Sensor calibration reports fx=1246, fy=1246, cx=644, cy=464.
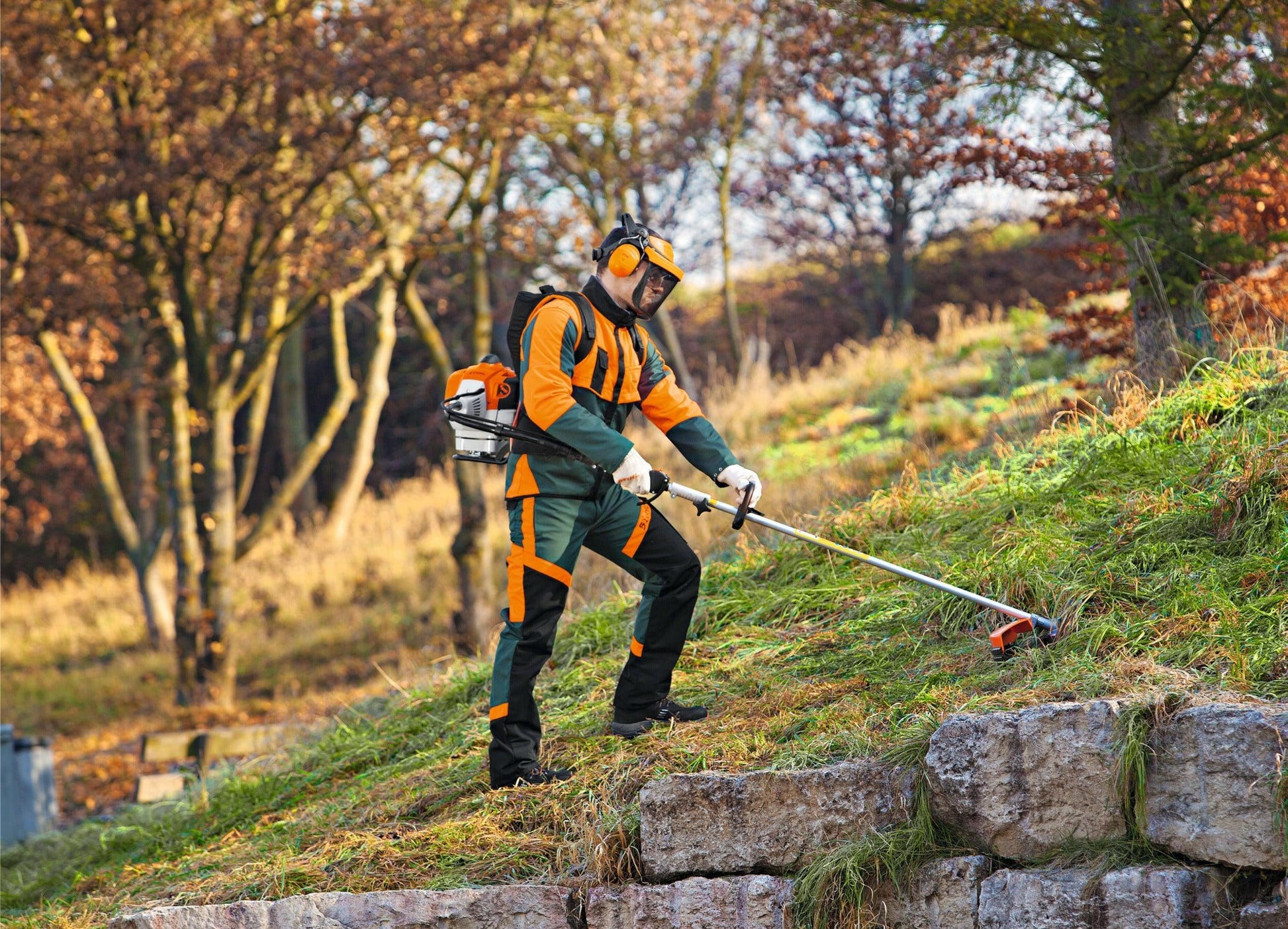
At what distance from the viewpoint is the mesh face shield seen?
15.4 feet

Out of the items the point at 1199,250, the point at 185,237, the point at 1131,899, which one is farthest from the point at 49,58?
the point at 1131,899

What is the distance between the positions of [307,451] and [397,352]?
1189cm

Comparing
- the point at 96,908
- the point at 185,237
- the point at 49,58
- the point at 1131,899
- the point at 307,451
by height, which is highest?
the point at 49,58

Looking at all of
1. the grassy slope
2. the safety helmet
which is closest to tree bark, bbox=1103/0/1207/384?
the grassy slope

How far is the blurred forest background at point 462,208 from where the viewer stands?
700cm

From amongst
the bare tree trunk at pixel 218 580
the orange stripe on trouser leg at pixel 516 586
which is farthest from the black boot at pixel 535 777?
the bare tree trunk at pixel 218 580

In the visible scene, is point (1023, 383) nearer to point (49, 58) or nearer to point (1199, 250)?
point (1199, 250)

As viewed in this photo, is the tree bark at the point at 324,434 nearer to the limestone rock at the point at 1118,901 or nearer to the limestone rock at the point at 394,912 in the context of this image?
the limestone rock at the point at 394,912

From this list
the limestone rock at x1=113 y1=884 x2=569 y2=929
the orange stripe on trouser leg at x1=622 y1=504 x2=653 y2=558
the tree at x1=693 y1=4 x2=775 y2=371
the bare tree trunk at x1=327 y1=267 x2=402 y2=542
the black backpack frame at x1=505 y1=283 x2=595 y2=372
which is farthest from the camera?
the tree at x1=693 y1=4 x2=775 y2=371

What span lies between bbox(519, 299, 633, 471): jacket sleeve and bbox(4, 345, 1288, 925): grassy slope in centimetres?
117

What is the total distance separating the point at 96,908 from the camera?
528 cm

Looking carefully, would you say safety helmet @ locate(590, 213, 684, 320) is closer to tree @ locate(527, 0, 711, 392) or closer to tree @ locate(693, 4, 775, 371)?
tree @ locate(527, 0, 711, 392)

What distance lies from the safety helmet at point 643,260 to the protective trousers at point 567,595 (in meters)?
0.73

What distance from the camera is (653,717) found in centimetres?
502
